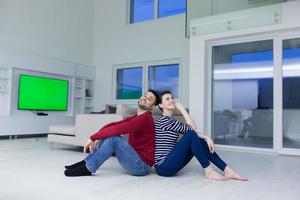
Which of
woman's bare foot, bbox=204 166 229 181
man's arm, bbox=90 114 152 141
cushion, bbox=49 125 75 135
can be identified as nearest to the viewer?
man's arm, bbox=90 114 152 141

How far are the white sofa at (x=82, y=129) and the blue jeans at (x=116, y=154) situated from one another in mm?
1421

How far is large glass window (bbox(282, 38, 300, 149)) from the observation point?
4695 mm

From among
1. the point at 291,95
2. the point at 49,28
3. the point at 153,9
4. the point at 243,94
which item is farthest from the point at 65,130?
the point at 153,9

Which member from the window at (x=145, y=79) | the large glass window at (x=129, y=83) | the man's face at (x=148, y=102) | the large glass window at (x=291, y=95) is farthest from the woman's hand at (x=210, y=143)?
the large glass window at (x=129, y=83)

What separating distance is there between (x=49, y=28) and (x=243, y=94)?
5.25 meters

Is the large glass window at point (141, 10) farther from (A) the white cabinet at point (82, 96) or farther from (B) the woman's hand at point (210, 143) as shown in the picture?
(B) the woman's hand at point (210, 143)

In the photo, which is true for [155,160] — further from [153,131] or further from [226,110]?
[226,110]

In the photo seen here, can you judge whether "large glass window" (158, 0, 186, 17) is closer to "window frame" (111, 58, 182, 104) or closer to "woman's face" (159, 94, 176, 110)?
"window frame" (111, 58, 182, 104)

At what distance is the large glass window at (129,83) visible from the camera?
8398 mm

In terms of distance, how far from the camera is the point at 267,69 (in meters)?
5.00

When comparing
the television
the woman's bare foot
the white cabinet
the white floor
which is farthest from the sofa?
the white cabinet

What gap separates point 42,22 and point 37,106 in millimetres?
2152

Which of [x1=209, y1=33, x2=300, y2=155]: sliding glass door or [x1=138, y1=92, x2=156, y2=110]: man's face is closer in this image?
[x1=138, y1=92, x2=156, y2=110]: man's face

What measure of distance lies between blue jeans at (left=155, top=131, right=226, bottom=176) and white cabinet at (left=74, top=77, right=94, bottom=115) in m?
6.15
